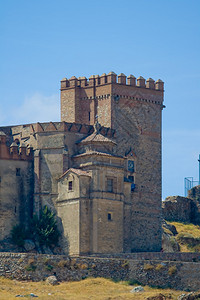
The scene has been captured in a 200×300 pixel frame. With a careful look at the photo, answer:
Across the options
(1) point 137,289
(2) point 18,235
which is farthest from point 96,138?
(1) point 137,289

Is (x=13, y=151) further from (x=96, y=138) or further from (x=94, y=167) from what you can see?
(x=94, y=167)

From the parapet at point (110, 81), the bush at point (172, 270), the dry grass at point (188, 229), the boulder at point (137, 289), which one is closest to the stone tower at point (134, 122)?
the parapet at point (110, 81)

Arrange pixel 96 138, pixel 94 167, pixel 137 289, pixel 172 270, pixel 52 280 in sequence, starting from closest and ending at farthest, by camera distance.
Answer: pixel 137 289 → pixel 52 280 → pixel 172 270 → pixel 94 167 → pixel 96 138

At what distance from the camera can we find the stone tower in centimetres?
9025

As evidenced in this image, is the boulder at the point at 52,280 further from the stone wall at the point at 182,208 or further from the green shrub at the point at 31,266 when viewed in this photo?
the stone wall at the point at 182,208

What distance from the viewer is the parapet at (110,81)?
9162 centimetres

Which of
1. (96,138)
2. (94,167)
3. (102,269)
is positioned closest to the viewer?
(102,269)

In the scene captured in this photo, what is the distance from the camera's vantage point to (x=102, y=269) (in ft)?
236

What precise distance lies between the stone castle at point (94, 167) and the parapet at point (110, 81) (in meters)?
0.10

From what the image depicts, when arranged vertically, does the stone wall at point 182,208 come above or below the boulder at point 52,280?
above

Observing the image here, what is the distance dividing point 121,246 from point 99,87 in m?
→ 17.2

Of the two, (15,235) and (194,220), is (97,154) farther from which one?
(194,220)

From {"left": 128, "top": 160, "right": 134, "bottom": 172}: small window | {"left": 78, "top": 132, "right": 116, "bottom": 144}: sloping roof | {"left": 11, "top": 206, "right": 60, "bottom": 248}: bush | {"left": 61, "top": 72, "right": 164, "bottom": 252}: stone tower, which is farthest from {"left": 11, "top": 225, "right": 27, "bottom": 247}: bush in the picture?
{"left": 128, "top": 160, "right": 134, "bottom": 172}: small window

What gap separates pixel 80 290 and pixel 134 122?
89.5 ft
